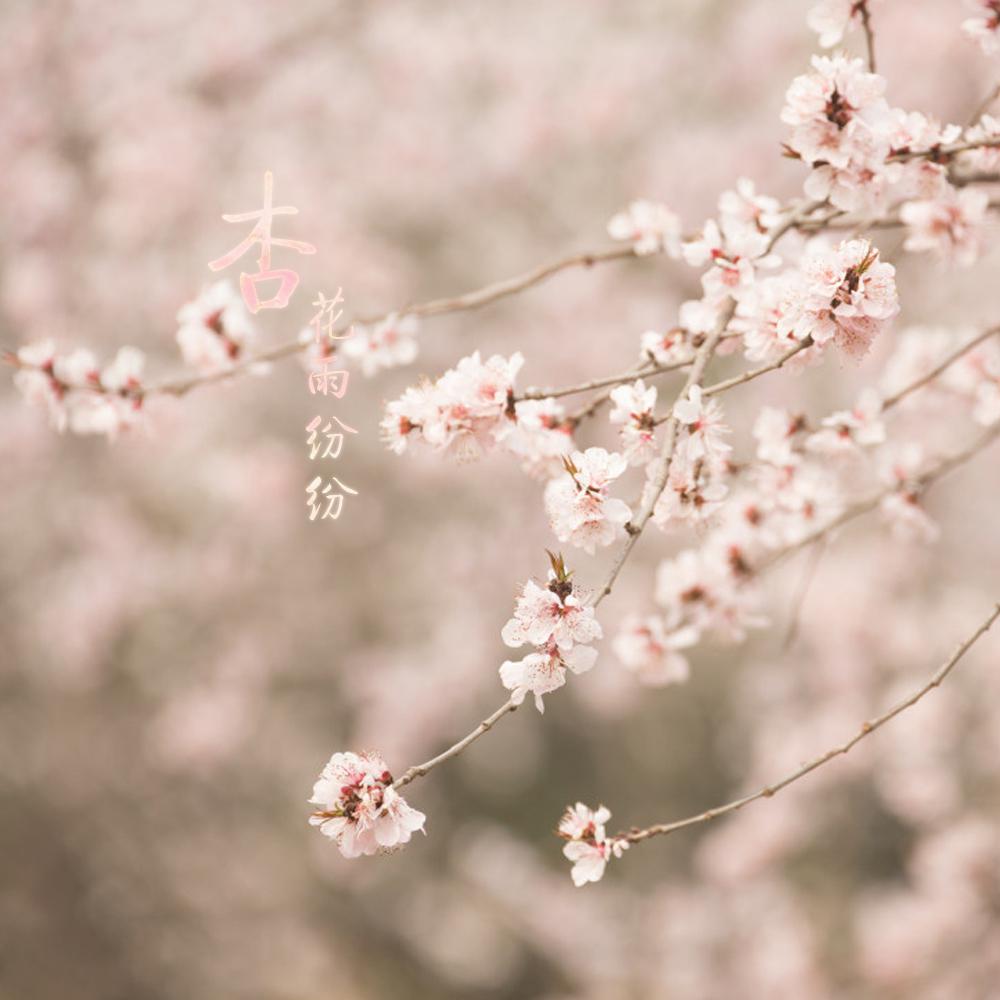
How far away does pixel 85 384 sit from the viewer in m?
1.66

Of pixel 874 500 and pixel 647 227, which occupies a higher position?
pixel 647 227

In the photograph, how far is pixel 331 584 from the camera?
4738 millimetres

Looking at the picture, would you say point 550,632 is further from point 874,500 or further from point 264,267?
point 264,267

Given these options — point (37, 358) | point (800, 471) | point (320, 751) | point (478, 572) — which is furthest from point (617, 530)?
point (320, 751)

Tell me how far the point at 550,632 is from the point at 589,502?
14 cm

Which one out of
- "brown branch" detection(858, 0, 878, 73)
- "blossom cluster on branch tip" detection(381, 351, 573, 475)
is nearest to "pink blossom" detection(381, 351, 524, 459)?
"blossom cluster on branch tip" detection(381, 351, 573, 475)

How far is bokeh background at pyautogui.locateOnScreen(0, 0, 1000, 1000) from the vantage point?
3816 mm

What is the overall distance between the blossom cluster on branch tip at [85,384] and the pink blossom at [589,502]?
2.93 ft

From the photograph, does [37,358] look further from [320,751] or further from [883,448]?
[320,751]

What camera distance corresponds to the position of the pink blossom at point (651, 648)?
153 cm

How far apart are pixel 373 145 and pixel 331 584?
1.99 m

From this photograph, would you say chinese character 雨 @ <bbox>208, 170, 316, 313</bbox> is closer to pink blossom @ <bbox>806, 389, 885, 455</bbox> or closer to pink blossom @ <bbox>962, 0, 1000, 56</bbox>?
pink blossom @ <bbox>806, 389, 885, 455</bbox>

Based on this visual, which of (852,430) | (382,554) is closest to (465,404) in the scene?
(852,430)

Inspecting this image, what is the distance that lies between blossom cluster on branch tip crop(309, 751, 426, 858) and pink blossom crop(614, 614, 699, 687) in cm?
59
